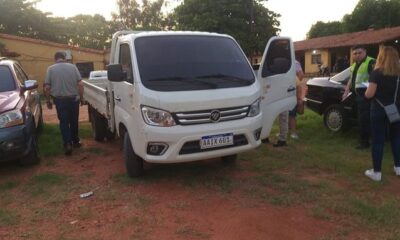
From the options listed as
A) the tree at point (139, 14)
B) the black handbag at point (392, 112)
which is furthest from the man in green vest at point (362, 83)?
the tree at point (139, 14)

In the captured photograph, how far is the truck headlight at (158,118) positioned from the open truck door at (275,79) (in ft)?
5.76

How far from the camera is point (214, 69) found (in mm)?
5695

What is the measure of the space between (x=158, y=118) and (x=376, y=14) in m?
48.3

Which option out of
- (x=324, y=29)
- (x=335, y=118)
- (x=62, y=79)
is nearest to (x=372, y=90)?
(x=335, y=118)

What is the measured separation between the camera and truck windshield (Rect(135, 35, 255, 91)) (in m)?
5.32

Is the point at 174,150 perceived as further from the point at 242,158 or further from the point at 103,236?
the point at 242,158

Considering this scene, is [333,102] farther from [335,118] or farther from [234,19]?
[234,19]

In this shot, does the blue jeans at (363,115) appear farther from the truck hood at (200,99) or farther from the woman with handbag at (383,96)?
the truck hood at (200,99)

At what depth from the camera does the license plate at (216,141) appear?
506 cm

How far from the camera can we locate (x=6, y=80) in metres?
7.16

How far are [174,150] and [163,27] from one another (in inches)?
1522

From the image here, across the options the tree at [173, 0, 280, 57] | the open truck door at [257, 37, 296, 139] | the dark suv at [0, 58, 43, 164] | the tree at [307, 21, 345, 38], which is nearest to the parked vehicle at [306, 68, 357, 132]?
the open truck door at [257, 37, 296, 139]

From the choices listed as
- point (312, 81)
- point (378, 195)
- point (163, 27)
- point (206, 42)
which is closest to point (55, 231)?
point (206, 42)

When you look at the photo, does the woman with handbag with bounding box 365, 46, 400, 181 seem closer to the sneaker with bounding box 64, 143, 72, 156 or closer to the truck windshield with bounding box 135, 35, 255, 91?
the truck windshield with bounding box 135, 35, 255, 91
